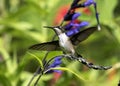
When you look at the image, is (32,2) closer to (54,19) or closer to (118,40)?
(54,19)

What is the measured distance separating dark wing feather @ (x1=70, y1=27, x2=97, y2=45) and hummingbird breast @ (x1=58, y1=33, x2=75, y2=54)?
19mm

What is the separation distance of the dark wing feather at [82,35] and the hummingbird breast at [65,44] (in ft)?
0.06

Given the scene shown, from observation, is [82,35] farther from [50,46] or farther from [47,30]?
[47,30]

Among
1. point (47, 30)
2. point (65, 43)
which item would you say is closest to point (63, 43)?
point (65, 43)

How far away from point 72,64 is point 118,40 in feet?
1.39

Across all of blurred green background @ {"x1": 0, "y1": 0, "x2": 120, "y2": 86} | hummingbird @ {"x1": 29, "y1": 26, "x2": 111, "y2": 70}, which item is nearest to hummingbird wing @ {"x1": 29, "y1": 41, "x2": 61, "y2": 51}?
hummingbird @ {"x1": 29, "y1": 26, "x2": 111, "y2": 70}

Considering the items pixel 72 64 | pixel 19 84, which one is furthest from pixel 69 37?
pixel 72 64

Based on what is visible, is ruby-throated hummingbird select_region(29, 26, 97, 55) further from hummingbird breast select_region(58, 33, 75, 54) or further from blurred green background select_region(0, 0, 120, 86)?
blurred green background select_region(0, 0, 120, 86)

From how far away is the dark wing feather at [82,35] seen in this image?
1316mm

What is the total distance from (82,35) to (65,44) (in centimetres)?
6

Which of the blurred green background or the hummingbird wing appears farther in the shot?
the blurred green background

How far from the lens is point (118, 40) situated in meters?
2.55

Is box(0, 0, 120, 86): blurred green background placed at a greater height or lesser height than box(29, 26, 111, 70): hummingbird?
lesser

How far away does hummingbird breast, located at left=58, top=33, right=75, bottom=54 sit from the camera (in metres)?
1.36
